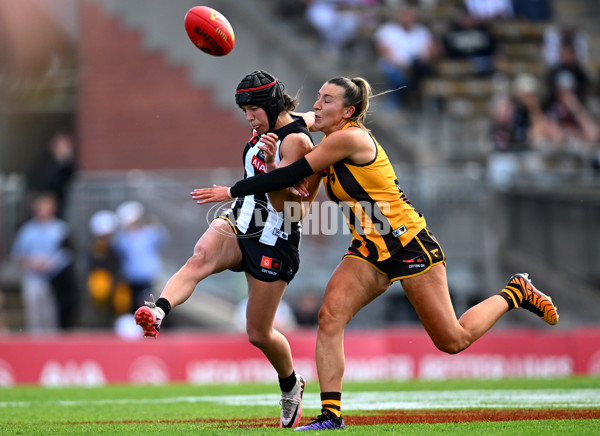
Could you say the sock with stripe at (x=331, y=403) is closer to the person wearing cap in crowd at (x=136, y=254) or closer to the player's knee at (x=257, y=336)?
the player's knee at (x=257, y=336)

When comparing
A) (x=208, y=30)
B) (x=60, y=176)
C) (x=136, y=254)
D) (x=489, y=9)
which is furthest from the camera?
(x=489, y=9)

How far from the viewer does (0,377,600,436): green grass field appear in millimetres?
7234

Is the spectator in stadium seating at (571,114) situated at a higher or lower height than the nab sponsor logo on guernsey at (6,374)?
higher

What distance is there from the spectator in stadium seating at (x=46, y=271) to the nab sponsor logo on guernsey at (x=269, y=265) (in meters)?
9.17

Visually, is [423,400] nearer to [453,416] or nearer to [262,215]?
[453,416]

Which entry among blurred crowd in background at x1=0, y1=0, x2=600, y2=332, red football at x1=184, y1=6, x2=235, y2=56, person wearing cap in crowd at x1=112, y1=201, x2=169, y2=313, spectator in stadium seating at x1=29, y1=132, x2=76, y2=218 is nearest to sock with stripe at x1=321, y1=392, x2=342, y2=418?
red football at x1=184, y1=6, x2=235, y2=56

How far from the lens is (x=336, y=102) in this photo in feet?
24.6

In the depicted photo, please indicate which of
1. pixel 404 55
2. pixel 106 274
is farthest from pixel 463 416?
pixel 404 55

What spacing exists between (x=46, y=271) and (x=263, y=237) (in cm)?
921

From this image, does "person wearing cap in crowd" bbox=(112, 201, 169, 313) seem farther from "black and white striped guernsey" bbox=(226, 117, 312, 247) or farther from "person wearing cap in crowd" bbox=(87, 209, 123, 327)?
"black and white striped guernsey" bbox=(226, 117, 312, 247)

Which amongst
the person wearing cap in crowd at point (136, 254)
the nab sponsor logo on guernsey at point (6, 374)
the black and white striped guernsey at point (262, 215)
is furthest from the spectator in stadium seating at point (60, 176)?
the black and white striped guernsey at point (262, 215)

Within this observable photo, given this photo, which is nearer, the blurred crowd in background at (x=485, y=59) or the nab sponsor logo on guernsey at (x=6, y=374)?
the nab sponsor logo on guernsey at (x=6, y=374)

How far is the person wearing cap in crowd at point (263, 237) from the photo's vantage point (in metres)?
7.77

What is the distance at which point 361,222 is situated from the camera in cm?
749
